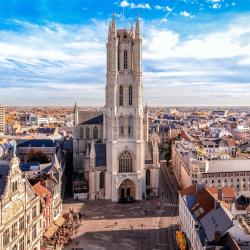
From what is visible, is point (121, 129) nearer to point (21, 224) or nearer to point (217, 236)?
point (21, 224)

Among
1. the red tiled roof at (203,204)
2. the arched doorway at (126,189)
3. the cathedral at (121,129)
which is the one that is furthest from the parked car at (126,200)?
the red tiled roof at (203,204)

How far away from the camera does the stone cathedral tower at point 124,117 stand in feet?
340

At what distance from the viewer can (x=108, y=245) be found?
73250mm

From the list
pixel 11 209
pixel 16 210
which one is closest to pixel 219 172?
pixel 16 210

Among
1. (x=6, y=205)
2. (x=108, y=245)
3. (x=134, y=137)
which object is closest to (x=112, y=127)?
(x=134, y=137)

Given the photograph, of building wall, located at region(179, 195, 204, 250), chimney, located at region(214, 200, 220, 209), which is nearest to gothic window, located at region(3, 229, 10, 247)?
building wall, located at region(179, 195, 204, 250)

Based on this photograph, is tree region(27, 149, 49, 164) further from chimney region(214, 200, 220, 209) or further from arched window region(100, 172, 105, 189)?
chimney region(214, 200, 220, 209)

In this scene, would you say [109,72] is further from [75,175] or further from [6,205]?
[6,205]

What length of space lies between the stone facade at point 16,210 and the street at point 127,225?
548 inches

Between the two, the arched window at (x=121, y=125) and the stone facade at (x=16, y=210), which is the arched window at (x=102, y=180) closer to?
the arched window at (x=121, y=125)

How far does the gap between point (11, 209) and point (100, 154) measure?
54.4 metres

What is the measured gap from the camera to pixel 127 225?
3324 inches

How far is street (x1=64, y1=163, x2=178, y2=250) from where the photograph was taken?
73.9 meters

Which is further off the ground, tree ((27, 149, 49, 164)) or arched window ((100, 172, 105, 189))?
tree ((27, 149, 49, 164))
